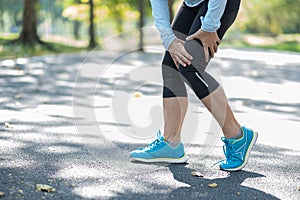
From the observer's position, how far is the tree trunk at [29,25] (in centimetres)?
1778

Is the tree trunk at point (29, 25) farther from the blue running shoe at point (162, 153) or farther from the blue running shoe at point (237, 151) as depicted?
the blue running shoe at point (237, 151)

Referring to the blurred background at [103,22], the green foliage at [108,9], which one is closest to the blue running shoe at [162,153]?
the blurred background at [103,22]

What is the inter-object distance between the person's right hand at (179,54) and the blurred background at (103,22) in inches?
451

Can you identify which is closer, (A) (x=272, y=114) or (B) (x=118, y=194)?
(B) (x=118, y=194)

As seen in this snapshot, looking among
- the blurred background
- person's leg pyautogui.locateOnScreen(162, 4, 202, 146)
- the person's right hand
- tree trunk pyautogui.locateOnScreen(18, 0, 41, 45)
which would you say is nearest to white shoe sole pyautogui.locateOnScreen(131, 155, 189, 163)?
person's leg pyautogui.locateOnScreen(162, 4, 202, 146)

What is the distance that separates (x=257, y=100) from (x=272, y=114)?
1160mm

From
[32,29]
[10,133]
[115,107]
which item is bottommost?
[32,29]

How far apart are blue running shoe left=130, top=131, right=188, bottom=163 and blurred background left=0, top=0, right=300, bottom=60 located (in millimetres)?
11298

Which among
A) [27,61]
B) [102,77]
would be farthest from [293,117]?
[27,61]

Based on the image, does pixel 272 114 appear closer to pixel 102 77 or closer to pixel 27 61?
pixel 102 77

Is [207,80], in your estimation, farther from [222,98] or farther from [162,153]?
[162,153]

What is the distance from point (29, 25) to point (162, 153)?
50.5 feet

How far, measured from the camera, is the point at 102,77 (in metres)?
9.73

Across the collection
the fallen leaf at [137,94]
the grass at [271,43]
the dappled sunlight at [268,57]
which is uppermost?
the fallen leaf at [137,94]
